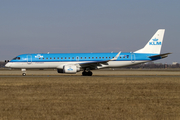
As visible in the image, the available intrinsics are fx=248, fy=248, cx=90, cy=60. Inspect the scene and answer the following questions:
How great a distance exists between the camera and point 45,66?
38.1m

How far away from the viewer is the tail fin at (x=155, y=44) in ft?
129

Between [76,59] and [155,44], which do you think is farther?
[155,44]

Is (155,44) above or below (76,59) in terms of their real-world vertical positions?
above

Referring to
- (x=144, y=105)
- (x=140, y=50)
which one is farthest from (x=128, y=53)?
(x=144, y=105)

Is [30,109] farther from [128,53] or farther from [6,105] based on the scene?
[128,53]

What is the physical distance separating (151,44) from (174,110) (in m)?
30.6

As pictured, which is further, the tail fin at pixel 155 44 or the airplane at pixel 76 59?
the tail fin at pixel 155 44

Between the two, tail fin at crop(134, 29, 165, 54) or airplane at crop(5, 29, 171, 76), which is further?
tail fin at crop(134, 29, 165, 54)

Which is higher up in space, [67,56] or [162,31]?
[162,31]

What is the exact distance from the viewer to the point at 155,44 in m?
39.9

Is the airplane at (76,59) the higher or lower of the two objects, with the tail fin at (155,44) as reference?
lower

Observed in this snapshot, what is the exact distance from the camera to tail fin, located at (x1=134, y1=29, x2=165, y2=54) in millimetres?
39466

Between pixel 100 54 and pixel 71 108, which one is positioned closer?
pixel 71 108

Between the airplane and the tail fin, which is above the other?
the tail fin
